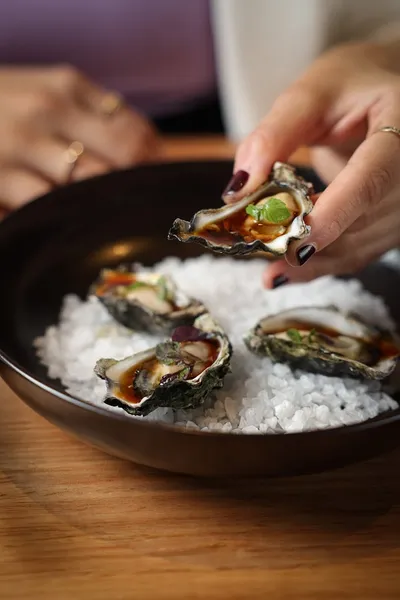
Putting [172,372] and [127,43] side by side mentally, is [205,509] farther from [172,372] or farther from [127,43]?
[127,43]

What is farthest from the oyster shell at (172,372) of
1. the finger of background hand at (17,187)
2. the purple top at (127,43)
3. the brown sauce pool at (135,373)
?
the purple top at (127,43)

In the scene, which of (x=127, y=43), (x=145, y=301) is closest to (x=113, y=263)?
(x=145, y=301)

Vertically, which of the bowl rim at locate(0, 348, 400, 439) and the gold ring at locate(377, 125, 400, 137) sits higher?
the gold ring at locate(377, 125, 400, 137)

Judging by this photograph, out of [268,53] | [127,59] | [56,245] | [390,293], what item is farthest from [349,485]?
[127,59]

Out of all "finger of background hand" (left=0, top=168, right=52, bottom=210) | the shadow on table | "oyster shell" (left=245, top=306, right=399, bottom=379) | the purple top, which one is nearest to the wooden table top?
the shadow on table

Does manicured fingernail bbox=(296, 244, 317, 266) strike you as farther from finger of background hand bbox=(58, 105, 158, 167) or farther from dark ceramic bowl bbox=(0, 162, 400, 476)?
finger of background hand bbox=(58, 105, 158, 167)

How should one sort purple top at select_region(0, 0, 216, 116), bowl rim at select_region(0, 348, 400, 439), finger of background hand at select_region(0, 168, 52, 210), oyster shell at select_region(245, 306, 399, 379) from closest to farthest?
bowl rim at select_region(0, 348, 400, 439), oyster shell at select_region(245, 306, 399, 379), finger of background hand at select_region(0, 168, 52, 210), purple top at select_region(0, 0, 216, 116)
